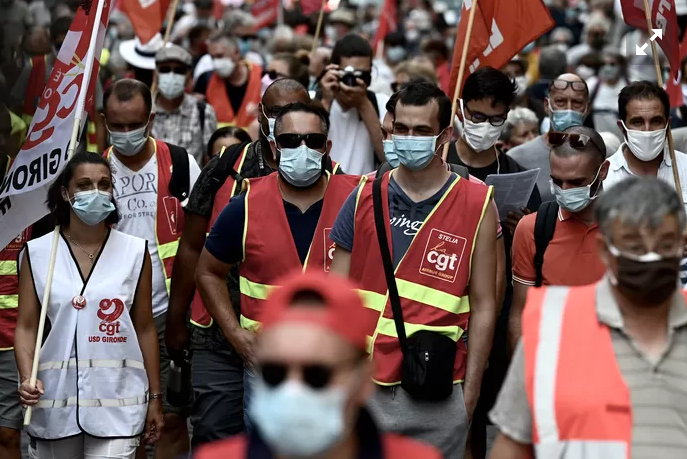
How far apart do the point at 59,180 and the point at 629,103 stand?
292 cm

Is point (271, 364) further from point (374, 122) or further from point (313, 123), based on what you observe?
point (374, 122)

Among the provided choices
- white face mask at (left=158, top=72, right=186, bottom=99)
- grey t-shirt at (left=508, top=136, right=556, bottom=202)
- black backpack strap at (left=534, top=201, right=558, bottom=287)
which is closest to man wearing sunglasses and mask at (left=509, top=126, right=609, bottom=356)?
black backpack strap at (left=534, top=201, right=558, bottom=287)

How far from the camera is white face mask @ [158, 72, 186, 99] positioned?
988 centimetres

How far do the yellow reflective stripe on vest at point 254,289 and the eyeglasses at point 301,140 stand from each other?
2.07 ft

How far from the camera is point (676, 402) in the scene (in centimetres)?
361

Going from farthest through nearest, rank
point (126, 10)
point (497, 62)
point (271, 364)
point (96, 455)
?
point (126, 10) → point (497, 62) → point (96, 455) → point (271, 364)

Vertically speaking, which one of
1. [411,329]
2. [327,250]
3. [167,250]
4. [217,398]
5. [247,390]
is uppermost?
[327,250]

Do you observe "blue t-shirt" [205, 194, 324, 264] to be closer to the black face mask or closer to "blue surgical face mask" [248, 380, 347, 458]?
the black face mask

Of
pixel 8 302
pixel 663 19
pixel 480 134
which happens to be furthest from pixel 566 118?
pixel 8 302

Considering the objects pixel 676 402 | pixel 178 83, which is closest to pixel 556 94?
pixel 178 83

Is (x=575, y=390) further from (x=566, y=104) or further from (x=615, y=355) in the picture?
(x=566, y=104)

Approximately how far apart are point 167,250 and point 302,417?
460 centimetres

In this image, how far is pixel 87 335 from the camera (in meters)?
6.08

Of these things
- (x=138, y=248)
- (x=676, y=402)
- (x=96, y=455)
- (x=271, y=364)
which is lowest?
(x=96, y=455)
